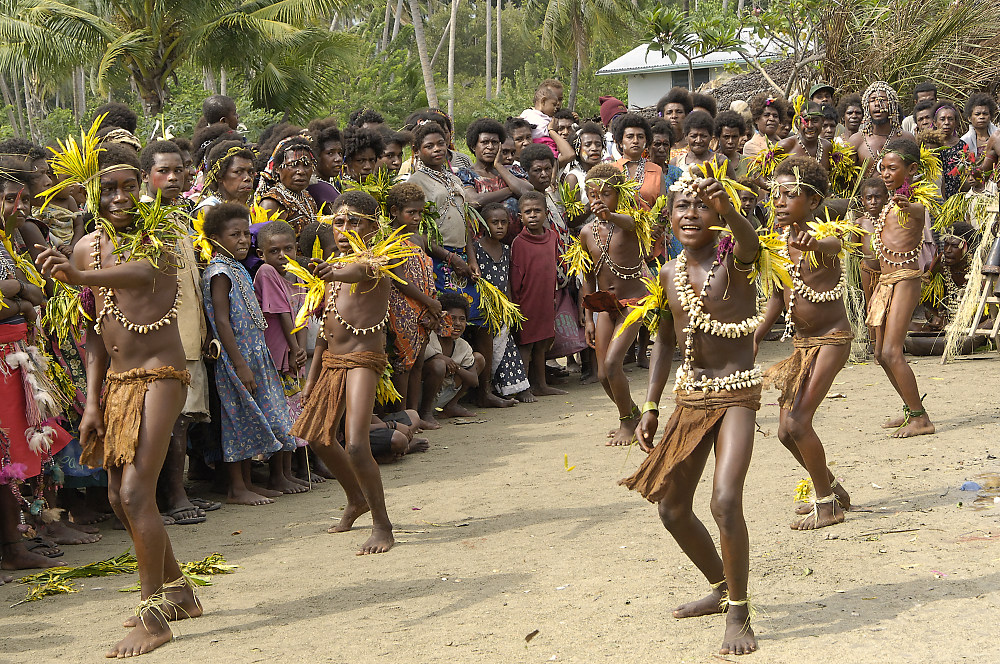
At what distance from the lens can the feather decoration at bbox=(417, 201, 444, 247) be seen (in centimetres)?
881

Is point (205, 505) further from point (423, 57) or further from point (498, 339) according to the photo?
point (423, 57)

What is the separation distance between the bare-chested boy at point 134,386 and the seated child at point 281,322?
2303 mm

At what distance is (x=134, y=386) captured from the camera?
181 inches

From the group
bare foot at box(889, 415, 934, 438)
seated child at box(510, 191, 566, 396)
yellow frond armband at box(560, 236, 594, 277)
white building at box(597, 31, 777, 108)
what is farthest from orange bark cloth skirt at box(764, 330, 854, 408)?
white building at box(597, 31, 777, 108)

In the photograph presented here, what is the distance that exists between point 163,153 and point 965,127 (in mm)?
8987

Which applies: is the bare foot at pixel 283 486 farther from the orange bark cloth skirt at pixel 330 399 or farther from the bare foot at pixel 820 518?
the bare foot at pixel 820 518

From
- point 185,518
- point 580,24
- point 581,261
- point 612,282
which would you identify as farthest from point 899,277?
point 580,24

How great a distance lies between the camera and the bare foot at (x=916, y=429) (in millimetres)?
7324

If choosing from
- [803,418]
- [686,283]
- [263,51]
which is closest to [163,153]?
[686,283]

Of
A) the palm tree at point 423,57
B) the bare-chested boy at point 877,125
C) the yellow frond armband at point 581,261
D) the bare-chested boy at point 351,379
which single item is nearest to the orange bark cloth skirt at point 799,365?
the bare-chested boy at point 351,379

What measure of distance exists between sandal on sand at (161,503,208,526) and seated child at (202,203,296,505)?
0.42 metres

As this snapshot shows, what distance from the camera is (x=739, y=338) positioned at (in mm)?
4418

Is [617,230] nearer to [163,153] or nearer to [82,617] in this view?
[163,153]

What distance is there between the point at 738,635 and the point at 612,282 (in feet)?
14.1
